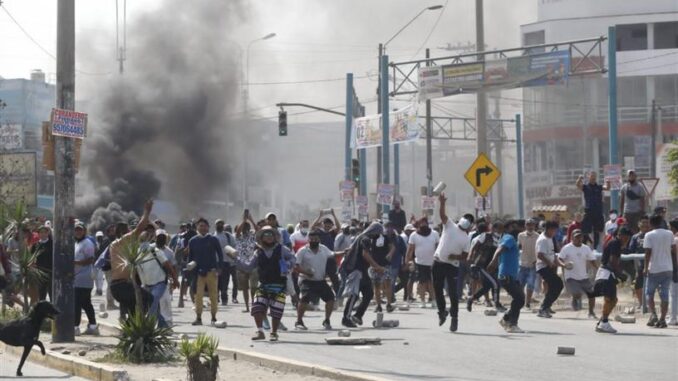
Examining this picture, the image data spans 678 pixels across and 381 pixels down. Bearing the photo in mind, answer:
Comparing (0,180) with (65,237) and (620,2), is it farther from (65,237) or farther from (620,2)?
(620,2)

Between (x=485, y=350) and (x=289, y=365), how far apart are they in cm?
312

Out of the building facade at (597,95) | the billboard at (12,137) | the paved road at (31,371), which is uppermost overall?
the building facade at (597,95)

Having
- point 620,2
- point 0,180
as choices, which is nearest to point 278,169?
point 620,2

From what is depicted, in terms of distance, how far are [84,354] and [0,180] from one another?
1947cm

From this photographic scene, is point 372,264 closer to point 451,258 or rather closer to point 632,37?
point 451,258

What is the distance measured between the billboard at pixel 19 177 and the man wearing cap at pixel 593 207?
1399cm

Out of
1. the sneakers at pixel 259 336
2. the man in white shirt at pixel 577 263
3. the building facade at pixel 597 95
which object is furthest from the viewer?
the building facade at pixel 597 95

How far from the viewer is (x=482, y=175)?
28484 mm

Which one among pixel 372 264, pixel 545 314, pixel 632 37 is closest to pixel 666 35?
pixel 632 37

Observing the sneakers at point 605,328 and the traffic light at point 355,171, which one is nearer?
the sneakers at point 605,328

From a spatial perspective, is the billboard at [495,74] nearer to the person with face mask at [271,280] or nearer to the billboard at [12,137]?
the billboard at [12,137]

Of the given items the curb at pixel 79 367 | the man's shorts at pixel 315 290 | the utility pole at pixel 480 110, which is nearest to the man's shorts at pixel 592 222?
the man's shorts at pixel 315 290

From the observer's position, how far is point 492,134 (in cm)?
6612

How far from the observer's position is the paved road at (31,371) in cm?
1279
